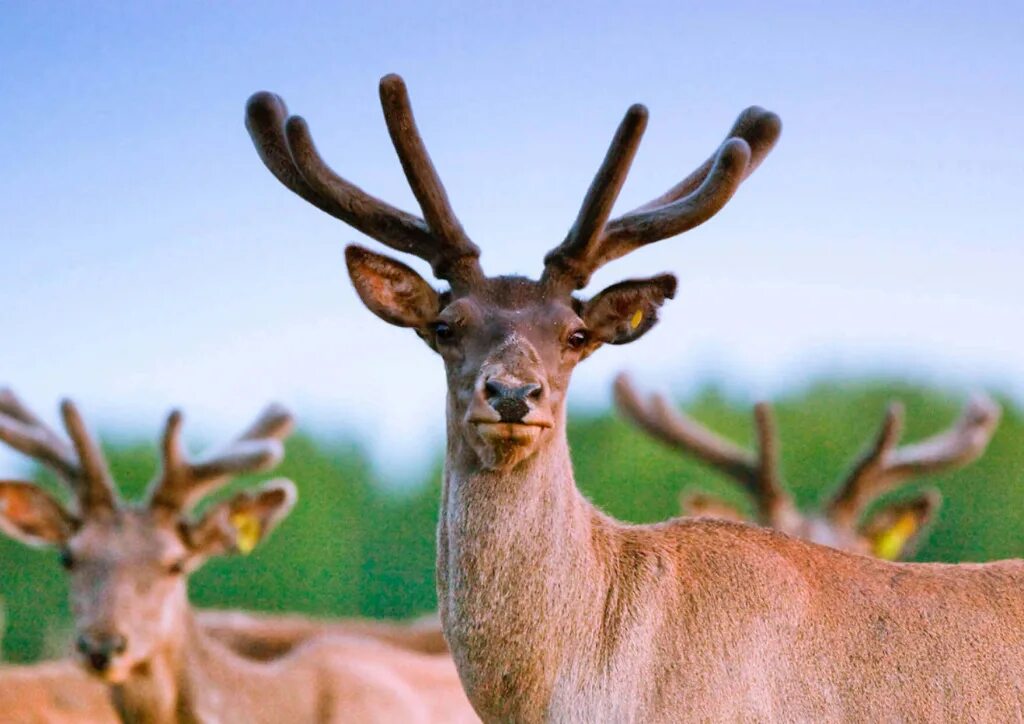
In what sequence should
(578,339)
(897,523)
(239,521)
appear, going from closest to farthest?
(578,339) < (239,521) < (897,523)

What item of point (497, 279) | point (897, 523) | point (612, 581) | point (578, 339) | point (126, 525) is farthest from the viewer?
point (897, 523)

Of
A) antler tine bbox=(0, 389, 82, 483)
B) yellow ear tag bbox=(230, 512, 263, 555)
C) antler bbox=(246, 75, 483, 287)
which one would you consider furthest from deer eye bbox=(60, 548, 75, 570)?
antler bbox=(246, 75, 483, 287)

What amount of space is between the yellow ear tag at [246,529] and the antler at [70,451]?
2.96 ft

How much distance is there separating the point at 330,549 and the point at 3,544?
5.94 m

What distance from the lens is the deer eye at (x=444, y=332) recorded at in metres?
6.15

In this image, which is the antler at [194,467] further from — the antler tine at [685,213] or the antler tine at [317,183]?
the antler tine at [685,213]

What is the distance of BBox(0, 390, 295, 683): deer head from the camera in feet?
33.5

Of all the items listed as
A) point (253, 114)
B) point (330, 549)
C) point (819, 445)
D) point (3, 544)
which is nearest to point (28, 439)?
point (253, 114)

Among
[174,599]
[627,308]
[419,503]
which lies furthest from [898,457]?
[419,503]

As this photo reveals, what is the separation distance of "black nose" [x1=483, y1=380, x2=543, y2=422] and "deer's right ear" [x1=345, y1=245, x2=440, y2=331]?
815 millimetres

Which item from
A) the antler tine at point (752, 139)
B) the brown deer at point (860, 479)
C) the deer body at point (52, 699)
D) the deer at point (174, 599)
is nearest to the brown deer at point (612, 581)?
the antler tine at point (752, 139)

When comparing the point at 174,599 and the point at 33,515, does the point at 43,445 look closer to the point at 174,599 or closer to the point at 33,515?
the point at 33,515

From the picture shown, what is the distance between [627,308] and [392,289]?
3.08ft

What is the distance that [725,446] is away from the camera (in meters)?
15.3
